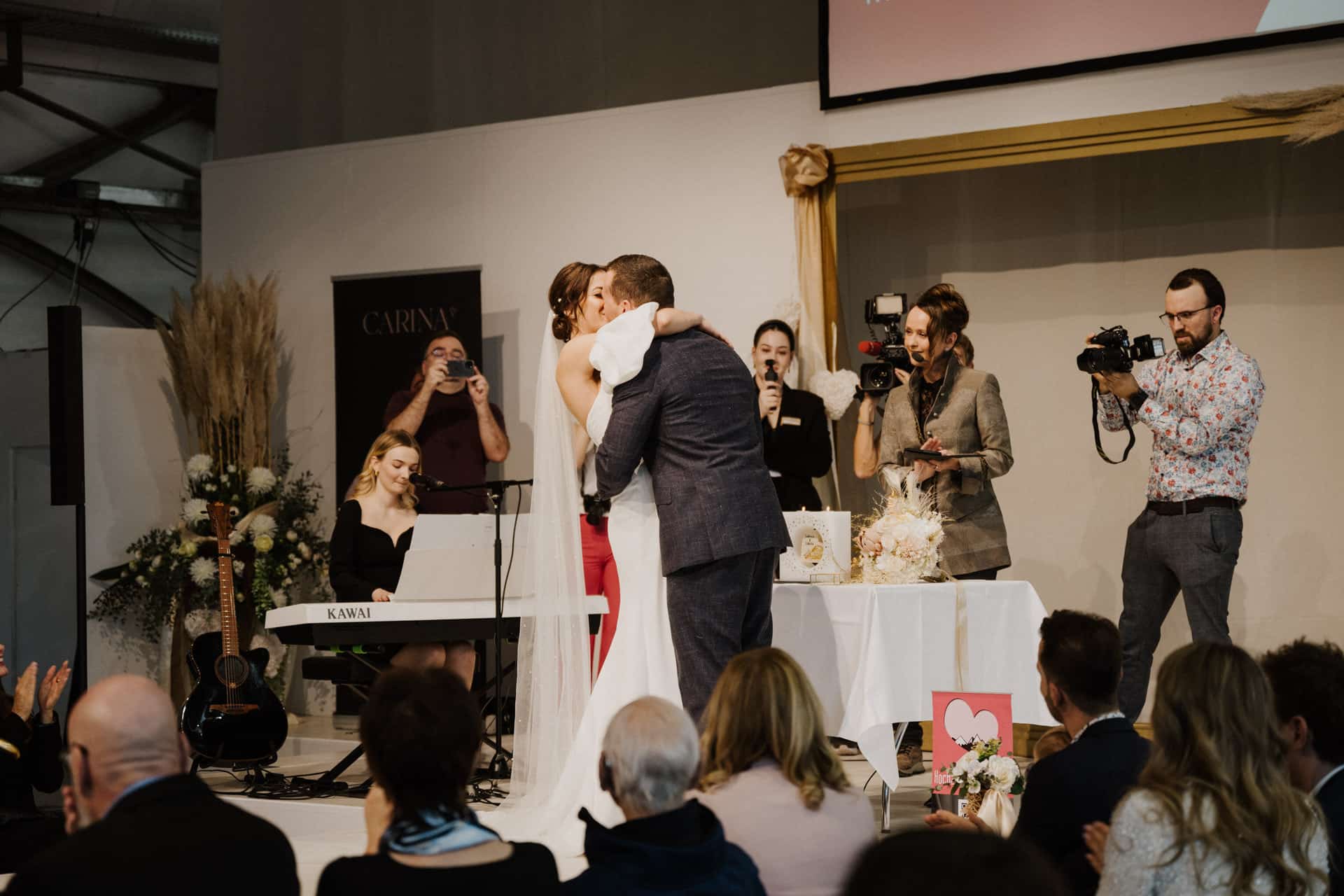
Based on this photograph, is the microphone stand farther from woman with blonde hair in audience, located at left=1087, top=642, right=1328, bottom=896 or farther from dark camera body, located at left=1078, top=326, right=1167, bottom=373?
woman with blonde hair in audience, located at left=1087, top=642, right=1328, bottom=896

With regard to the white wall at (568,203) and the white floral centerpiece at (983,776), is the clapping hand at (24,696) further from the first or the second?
the white wall at (568,203)

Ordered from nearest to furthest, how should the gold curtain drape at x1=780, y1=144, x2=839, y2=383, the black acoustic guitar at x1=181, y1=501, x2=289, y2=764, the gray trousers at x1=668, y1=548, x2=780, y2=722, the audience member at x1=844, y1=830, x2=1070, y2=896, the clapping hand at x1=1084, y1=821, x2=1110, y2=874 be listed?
1. the audience member at x1=844, y1=830, x2=1070, y2=896
2. the clapping hand at x1=1084, y1=821, x2=1110, y2=874
3. the gray trousers at x1=668, y1=548, x2=780, y2=722
4. the black acoustic guitar at x1=181, y1=501, x2=289, y2=764
5. the gold curtain drape at x1=780, y1=144, x2=839, y2=383

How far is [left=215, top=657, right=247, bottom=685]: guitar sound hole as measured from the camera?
18.6ft

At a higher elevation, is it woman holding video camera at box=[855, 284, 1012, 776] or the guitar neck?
woman holding video camera at box=[855, 284, 1012, 776]

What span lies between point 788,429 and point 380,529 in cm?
178

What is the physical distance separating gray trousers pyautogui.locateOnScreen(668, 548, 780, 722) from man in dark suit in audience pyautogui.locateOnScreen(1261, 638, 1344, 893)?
156 centimetres

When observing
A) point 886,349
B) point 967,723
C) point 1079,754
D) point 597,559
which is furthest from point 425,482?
point 1079,754

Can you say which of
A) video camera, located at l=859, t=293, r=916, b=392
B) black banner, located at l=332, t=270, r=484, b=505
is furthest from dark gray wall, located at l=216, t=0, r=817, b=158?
video camera, located at l=859, t=293, r=916, b=392

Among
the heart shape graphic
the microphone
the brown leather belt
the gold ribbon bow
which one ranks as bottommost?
the heart shape graphic

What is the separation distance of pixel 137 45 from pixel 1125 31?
7.56 metres

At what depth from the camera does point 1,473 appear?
335 inches

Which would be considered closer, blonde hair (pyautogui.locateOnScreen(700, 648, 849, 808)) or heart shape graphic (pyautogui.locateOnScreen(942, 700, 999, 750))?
blonde hair (pyautogui.locateOnScreen(700, 648, 849, 808))

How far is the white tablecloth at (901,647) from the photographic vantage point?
4.34 m

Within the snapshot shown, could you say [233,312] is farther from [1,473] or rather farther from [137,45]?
[137,45]
